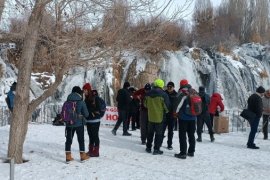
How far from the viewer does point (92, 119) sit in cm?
1002

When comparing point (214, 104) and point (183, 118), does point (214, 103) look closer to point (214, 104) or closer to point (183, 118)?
point (214, 104)

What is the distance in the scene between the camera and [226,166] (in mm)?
9266

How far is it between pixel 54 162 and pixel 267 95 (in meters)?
7.65

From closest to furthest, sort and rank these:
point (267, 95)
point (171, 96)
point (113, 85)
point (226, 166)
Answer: point (226, 166) → point (171, 96) → point (267, 95) → point (113, 85)

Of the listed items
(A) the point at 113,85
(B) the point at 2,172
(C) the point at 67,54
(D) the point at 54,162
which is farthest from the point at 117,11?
(A) the point at 113,85

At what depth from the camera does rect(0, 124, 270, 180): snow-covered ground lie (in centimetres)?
841

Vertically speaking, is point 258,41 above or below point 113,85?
above

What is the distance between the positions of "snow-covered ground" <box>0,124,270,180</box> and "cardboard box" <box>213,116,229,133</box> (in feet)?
8.26

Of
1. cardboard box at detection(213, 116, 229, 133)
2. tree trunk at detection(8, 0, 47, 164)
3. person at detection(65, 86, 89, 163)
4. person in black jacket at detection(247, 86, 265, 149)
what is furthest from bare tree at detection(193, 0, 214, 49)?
tree trunk at detection(8, 0, 47, 164)

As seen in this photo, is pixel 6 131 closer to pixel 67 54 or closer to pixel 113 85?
pixel 67 54

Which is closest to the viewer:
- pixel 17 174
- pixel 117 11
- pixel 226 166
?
pixel 17 174

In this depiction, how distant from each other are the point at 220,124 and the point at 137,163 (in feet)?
22.5

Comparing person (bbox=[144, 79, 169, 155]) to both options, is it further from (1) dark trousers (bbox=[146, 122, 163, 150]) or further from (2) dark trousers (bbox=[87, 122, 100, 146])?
(2) dark trousers (bbox=[87, 122, 100, 146])

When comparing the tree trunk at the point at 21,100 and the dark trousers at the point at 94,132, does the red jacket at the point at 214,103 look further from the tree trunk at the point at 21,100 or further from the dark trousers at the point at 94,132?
the tree trunk at the point at 21,100
